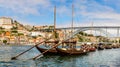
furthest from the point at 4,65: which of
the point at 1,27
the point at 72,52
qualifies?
the point at 1,27

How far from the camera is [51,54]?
144 ft

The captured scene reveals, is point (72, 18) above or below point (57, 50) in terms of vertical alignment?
above

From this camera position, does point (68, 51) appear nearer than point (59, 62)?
No

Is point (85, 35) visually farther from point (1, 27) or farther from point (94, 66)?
point (94, 66)

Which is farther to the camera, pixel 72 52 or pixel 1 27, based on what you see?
pixel 1 27

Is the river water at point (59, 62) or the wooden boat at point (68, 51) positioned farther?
the wooden boat at point (68, 51)

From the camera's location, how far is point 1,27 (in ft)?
641

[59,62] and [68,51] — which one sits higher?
[68,51]

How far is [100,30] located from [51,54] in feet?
243

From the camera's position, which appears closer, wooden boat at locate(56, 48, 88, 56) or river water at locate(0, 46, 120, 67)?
river water at locate(0, 46, 120, 67)

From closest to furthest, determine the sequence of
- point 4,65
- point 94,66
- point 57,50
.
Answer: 1. point 4,65
2. point 94,66
3. point 57,50

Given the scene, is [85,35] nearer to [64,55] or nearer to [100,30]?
[100,30]

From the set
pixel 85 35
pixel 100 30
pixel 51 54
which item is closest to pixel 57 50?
pixel 51 54

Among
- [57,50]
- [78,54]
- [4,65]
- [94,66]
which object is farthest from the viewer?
[78,54]
